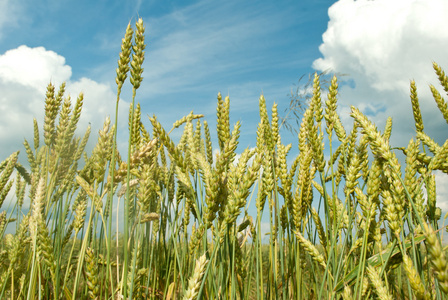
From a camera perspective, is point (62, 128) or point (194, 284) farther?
point (62, 128)

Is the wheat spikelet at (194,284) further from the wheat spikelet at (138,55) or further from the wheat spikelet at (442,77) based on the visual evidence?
the wheat spikelet at (442,77)

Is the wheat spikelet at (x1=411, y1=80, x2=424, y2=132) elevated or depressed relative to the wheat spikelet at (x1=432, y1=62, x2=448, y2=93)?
depressed

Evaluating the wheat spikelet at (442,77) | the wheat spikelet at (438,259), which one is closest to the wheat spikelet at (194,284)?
the wheat spikelet at (438,259)

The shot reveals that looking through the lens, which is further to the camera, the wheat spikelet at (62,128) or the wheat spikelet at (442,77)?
the wheat spikelet at (442,77)

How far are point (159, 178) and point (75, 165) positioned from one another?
0.62 metres

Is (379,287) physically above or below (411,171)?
→ below

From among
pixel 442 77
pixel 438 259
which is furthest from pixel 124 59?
pixel 442 77

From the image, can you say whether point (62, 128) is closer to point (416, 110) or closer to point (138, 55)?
point (138, 55)

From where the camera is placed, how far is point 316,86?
1.99m

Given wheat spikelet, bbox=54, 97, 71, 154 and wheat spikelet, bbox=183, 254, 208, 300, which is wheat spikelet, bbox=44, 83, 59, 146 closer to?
wheat spikelet, bbox=54, 97, 71, 154

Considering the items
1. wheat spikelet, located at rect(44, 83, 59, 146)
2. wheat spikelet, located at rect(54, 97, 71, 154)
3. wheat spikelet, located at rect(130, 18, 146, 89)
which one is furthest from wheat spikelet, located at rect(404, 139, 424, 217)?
wheat spikelet, located at rect(44, 83, 59, 146)

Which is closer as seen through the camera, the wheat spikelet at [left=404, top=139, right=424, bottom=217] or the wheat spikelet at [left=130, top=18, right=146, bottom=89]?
the wheat spikelet at [left=130, top=18, right=146, bottom=89]

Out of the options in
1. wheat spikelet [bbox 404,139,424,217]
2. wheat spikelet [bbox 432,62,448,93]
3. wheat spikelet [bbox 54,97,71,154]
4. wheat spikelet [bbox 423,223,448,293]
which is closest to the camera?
wheat spikelet [bbox 423,223,448,293]

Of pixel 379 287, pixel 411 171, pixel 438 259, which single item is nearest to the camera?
pixel 438 259
